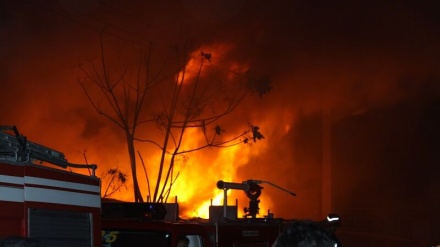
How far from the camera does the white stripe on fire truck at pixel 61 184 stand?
4.09 meters

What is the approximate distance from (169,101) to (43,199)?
Result: 49.7ft

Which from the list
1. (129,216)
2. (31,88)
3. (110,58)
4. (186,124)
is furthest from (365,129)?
(129,216)

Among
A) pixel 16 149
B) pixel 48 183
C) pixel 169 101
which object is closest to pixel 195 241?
pixel 48 183

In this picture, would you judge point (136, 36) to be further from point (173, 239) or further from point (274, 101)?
point (173, 239)

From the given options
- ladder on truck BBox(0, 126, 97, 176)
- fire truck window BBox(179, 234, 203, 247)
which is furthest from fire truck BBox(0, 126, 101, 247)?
fire truck window BBox(179, 234, 203, 247)

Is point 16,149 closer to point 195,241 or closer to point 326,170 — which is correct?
point 195,241

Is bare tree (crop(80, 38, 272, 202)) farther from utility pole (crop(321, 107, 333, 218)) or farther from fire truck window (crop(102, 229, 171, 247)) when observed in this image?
fire truck window (crop(102, 229, 171, 247))

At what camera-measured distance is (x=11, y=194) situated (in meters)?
3.88

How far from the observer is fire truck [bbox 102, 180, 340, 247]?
5.78 metres

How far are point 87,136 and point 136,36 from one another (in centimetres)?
270

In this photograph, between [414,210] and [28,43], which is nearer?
[28,43]

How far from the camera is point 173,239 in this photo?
5766 millimetres

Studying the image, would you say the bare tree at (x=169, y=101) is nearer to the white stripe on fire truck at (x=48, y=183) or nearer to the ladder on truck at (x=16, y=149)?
the white stripe on fire truck at (x=48, y=183)

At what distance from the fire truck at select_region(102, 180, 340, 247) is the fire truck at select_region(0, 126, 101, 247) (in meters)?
0.95
